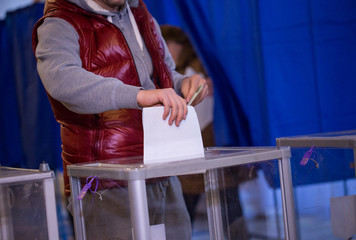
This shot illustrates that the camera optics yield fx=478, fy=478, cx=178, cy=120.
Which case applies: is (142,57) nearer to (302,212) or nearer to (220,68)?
(302,212)

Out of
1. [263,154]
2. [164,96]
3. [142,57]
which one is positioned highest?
[142,57]

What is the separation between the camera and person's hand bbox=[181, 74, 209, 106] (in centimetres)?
132

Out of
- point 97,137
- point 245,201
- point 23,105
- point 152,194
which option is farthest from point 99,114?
point 23,105

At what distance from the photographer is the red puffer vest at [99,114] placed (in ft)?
4.02

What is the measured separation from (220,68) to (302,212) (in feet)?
3.66

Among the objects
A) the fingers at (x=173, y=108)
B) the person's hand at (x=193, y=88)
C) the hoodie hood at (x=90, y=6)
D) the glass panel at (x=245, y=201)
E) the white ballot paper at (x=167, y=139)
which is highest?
the hoodie hood at (x=90, y=6)

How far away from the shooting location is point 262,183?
1.42m

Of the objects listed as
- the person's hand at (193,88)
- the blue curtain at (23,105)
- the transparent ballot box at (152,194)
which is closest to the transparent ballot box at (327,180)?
the transparent ballot box at (152,194)

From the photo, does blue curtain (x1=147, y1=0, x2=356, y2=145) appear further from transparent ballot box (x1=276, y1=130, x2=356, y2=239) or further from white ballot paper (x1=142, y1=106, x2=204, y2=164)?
white ballot paper (x1=142, y1=106, x2=204, y2=164)

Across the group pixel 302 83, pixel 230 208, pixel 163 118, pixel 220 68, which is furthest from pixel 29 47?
pixel 163 118

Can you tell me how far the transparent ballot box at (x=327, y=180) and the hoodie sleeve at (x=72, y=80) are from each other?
51cm

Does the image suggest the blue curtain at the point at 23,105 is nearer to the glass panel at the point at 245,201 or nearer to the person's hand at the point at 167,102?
the glass panel at the point at 245,201

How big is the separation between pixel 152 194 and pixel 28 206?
0.29m

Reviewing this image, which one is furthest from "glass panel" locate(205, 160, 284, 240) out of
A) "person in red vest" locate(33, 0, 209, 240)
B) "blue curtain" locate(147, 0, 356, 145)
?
"blue curtain" locate(147, 0, 356, 145)
